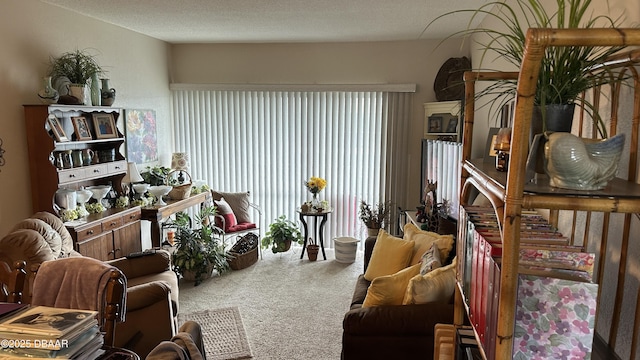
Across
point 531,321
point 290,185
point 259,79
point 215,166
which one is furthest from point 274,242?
point 531,321

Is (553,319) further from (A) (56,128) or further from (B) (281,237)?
(B) (281,237)

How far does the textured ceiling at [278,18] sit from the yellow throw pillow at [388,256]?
198 centimetres

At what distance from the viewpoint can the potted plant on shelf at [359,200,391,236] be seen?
5.04m

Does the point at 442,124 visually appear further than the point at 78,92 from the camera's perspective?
Yes

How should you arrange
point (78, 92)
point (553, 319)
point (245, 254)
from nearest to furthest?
1. point (553, 319)
2. point (78, 92)
3. point (245, 254)

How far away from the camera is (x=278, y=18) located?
397 cm

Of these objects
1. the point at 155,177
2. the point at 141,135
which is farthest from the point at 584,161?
the point at 141,135

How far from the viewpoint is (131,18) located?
407 centimetres

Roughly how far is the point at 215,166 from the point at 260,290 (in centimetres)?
219

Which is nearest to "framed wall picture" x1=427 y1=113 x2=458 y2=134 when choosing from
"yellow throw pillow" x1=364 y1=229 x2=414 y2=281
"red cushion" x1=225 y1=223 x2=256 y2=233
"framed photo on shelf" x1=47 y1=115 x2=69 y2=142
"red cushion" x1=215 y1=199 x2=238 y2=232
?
"yellow throw pillow" x1=364 y1=229 x2=414 y2=281

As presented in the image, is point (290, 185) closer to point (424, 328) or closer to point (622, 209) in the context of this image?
point (424, 328)

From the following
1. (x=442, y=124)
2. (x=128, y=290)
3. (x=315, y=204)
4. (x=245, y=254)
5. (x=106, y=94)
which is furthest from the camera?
(x=315, y=204)

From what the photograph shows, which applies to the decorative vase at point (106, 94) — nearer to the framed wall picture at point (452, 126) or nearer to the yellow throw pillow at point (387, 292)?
the yellow throw pillow at point (387, 292)

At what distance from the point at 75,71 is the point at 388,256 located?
310cm
